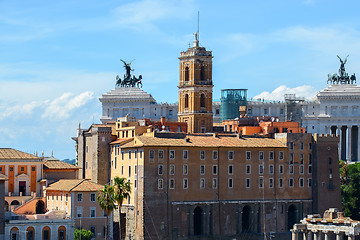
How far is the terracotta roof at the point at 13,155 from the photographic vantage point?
5399 inches

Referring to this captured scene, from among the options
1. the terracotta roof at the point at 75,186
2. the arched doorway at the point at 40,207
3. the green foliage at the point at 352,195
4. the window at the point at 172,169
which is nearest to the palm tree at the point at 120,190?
the terracotta roof at the point at 75,186

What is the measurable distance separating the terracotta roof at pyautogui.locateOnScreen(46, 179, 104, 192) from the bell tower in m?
29.0

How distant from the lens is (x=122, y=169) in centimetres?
13712

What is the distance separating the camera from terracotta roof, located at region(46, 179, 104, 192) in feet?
420

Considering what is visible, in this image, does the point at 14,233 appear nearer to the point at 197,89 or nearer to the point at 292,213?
the point at 292,213

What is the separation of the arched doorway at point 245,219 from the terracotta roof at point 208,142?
8735 mm

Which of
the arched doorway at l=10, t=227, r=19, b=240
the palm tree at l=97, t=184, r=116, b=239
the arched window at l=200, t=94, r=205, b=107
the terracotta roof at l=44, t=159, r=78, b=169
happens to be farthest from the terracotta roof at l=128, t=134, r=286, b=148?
the arched doorway at l=10, t=227, r=19, b=240

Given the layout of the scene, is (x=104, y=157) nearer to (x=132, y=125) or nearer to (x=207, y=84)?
(x=132, y=125)

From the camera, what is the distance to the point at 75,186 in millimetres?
128375

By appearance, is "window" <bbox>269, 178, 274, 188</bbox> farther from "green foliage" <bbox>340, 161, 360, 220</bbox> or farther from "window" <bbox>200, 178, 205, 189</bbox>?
"green foliage" <bbox>340, 161, 360, 220</bbox>

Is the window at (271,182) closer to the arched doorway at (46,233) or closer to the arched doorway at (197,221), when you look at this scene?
the arched doorway at (197,221)

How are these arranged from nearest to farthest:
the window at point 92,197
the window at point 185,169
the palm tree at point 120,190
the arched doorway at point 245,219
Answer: the palm tree at point 120,190 → the window at point 92,197 → the window at point 185,169 → the arched doorway at point 245,219

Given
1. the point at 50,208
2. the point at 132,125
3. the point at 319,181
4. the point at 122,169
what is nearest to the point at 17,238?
the point at 50,208

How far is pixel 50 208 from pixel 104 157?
1374 cm
